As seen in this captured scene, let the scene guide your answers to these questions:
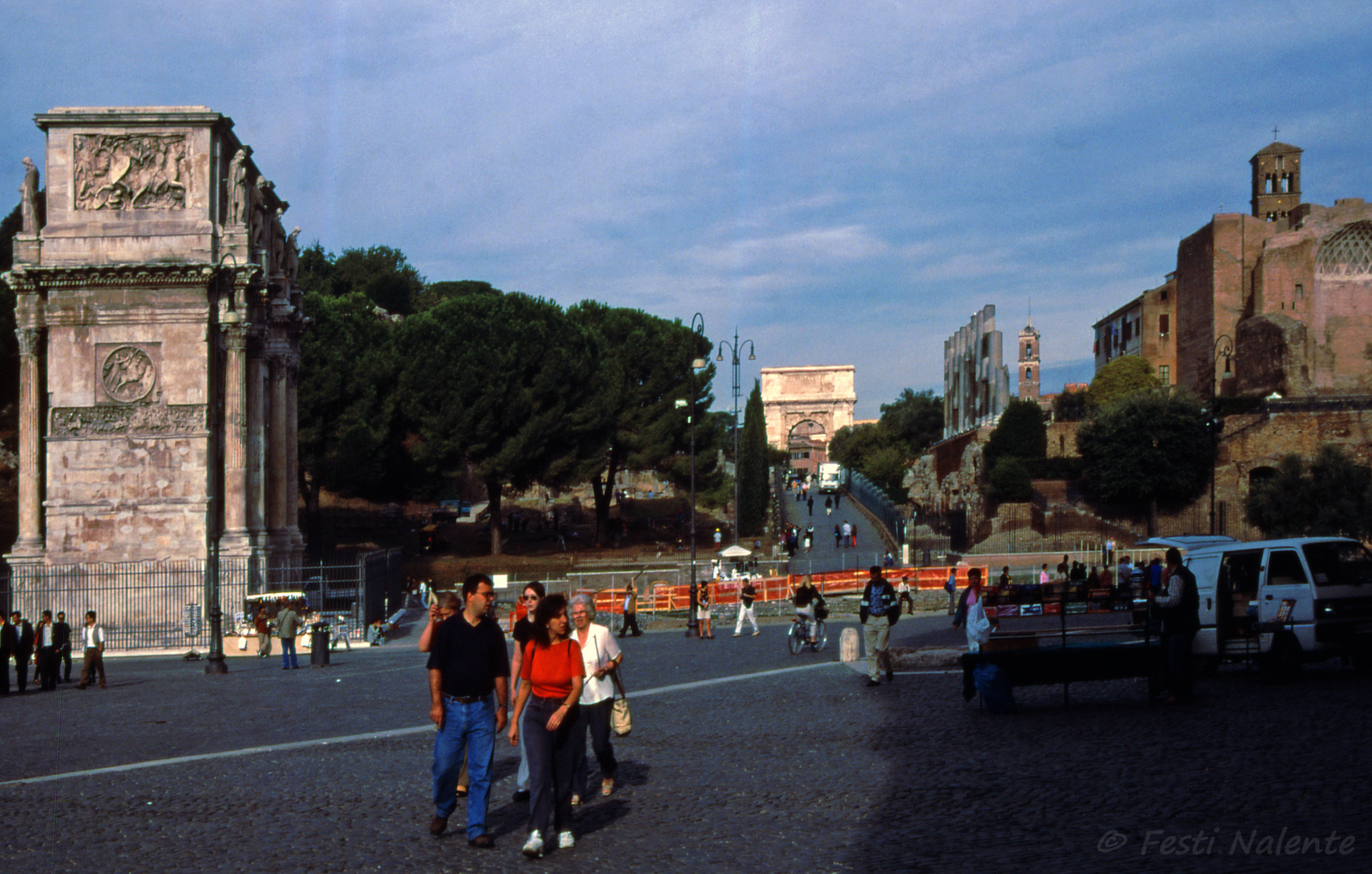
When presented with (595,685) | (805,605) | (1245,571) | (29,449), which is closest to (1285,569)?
(1245,571)

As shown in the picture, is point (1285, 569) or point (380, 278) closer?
point (1285, 569)

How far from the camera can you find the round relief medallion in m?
24.3

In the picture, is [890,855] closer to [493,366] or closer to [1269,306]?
[493,366]

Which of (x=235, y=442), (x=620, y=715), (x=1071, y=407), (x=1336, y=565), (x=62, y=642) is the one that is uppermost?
(x=1071, y=407)

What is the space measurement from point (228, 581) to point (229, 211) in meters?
7.42

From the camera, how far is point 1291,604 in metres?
12.2

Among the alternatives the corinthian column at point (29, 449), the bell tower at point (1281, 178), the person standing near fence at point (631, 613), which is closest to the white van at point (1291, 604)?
the person standing near fence at point (631, 613)

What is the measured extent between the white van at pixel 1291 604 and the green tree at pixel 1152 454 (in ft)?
106

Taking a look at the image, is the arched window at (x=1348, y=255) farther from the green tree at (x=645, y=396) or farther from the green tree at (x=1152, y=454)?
the green tree at (x=645, y=396)

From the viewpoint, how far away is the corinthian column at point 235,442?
81.9ft

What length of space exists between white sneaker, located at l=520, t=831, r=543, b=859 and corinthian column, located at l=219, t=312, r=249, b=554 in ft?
66.4

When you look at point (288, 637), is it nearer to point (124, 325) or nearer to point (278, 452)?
point (124, 325)

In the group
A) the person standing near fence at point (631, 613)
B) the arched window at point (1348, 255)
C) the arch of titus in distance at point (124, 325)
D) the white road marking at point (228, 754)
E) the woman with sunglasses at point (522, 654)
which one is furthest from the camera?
the arched window at point (1348, 255)

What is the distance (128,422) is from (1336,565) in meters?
21.3
